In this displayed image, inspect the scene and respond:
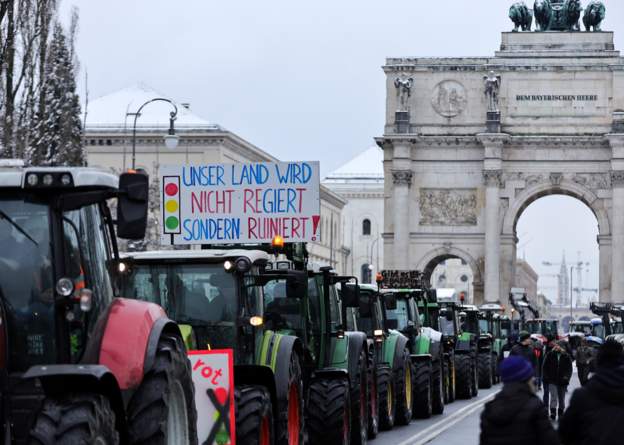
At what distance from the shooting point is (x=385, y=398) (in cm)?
2522

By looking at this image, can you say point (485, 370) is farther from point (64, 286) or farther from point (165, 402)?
point (64, 286)

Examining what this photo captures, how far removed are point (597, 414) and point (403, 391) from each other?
54.3ft

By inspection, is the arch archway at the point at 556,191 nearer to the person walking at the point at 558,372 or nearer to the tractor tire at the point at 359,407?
the person walking at the point at 558,372

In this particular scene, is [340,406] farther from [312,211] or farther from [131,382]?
[131,382]

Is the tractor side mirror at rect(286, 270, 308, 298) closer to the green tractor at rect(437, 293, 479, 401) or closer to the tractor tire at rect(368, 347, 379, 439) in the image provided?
the tractor tire at rect(368, 347, 379, 439)

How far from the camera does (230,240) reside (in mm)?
20156

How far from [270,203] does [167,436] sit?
32.7ft

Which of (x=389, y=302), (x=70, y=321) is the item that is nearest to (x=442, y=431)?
(x=389, y=302)

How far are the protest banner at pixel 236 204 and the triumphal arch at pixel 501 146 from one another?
65.6 metres

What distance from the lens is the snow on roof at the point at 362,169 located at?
162750 mm

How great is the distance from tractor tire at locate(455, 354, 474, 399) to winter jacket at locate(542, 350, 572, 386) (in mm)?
8517

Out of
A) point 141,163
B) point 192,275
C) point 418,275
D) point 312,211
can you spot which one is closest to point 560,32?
point 141,163

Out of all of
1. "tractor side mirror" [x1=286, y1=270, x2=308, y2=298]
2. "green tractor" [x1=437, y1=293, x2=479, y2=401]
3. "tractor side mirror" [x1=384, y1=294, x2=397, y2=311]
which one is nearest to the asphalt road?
"tractor side mirror" [x1=384, y1=294, x2=397, y2=311]

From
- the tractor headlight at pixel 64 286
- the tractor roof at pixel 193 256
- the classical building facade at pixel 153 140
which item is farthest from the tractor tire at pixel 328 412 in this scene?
the classical building facade at pixel 153 140
